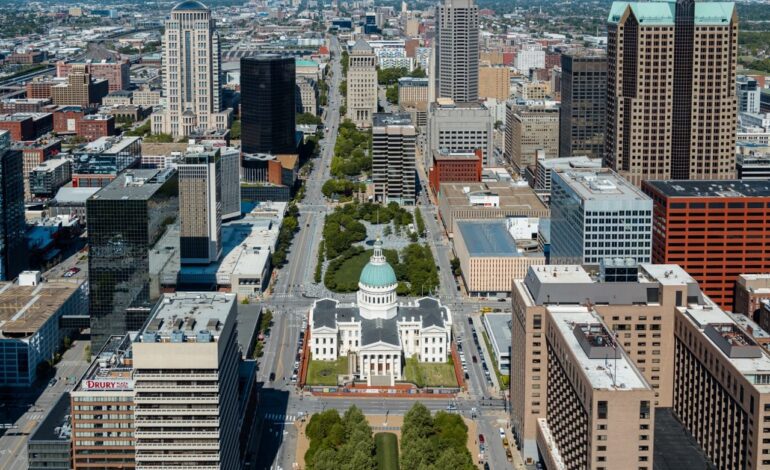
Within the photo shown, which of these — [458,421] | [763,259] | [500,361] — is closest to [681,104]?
[763,259]

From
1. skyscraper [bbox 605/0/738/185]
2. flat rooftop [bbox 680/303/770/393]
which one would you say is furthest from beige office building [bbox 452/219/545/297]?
flat rooftop [bbox 680/303/770/393]

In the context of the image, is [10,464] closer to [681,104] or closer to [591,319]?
[591,319]

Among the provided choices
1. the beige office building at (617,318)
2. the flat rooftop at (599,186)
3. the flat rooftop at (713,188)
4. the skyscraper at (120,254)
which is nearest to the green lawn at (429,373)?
the flat rooftop at (599,186)

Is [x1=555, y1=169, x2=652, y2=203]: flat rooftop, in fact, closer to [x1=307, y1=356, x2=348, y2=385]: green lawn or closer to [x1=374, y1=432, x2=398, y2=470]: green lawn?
[x1=307, y1=356, x2=348, y2=385]: green lawn

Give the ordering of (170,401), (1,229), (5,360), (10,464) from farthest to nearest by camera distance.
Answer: (1,229)
(5,360)
(10,464)
(170,401)

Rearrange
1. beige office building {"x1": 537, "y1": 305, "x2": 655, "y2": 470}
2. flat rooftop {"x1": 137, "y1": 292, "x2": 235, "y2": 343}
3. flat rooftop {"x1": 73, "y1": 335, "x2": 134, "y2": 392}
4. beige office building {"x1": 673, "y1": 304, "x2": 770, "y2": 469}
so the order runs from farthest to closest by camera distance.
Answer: flat rooftop {"x1": 73, "y1": 335, "x2": 134, "y2": 392} < flat rooftop {"x1": 137, "y1": 292, "x2": 235, "y2": 343} < beige office building {"x1": 673, "y1": 304, "x2": 770, "y2": 469} < beige office building {"x1": 537, "y1": 305, "x2": 655, "y2": 470}

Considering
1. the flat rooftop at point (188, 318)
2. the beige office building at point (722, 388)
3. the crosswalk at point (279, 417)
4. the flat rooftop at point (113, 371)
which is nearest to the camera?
the beige office building at point (722, 388)

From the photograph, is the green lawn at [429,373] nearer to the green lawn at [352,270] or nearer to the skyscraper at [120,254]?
the skyscraper at [120,254]
